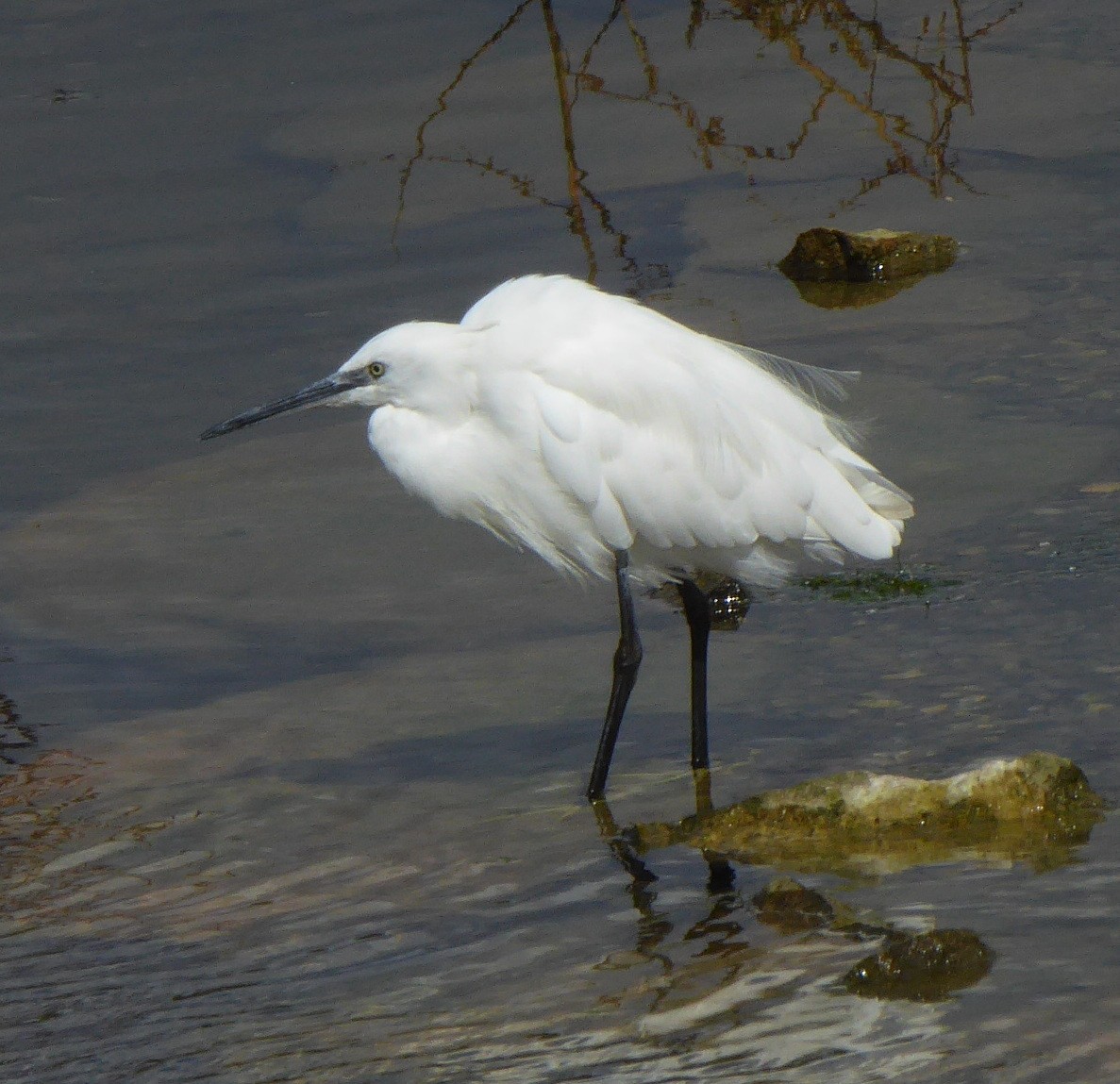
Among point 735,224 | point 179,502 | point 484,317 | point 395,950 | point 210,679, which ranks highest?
point 735,224

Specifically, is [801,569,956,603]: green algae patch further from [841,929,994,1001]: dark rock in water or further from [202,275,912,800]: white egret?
[841,929,994,1001]: dark rock in water

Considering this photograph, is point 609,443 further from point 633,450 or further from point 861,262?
point 861,262

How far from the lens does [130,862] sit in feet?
15.0

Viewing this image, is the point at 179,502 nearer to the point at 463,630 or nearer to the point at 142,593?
→ the point at 142,593

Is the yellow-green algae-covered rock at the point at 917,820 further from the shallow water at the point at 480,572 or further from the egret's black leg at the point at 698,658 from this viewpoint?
the egret's black leg at the point at 698,658

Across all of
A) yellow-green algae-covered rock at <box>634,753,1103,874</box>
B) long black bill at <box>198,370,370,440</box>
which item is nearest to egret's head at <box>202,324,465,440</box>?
long black bill at <box>198,370,370,440</box>

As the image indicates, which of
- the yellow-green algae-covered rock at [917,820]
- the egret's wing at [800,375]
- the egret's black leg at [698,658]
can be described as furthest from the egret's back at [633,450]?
the yellow-green algae-covered rock at [917,820]

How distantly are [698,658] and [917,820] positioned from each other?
3.36ft

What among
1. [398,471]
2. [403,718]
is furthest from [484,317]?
[403,718]

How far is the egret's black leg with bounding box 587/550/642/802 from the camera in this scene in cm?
→ 490

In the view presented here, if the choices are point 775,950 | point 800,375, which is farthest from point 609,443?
point 775,950

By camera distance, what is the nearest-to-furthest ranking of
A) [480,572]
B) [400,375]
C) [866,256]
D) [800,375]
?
[400,375] → [800,375] → [480,572] → [866,256]

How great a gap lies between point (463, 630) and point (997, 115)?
5361 mm

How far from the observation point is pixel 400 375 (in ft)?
15.6
